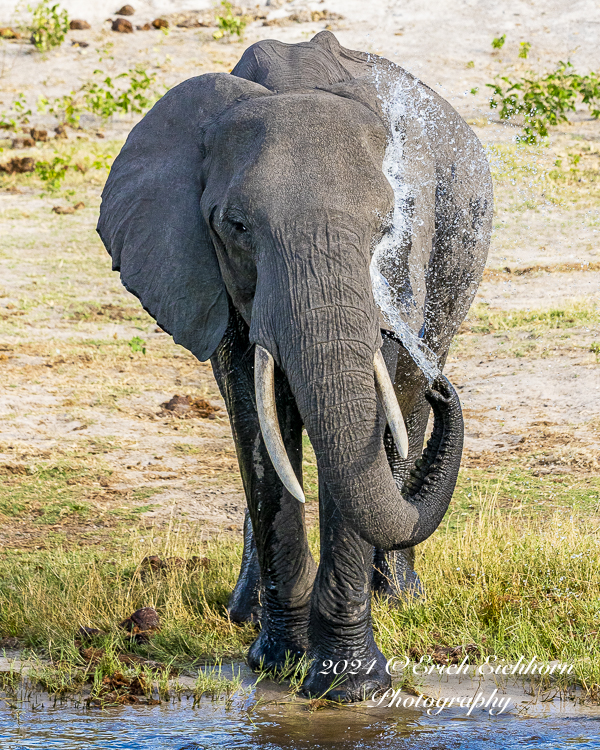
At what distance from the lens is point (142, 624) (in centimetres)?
471

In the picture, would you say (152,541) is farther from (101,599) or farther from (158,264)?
(158,264)

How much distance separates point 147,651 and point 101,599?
0.47 m

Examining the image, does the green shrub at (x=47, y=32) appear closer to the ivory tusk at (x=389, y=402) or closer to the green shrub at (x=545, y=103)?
the green shrub at (x=545, y=103)

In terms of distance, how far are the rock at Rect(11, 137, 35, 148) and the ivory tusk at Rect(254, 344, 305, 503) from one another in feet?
45.8

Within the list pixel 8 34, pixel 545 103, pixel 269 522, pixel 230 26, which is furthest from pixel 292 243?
pixel 8 34

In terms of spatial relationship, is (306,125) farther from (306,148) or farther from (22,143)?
(22,143)

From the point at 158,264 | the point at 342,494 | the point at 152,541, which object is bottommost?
the point at 152,541

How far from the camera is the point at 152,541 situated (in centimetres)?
588

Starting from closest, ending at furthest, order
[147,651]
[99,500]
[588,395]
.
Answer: [147,651]
[99,500]
[588,395]

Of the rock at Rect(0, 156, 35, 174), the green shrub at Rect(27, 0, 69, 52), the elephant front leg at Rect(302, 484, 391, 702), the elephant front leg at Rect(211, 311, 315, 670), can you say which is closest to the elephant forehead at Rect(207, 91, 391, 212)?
the elephant front leg at Rect(211, 311, 315, 670)

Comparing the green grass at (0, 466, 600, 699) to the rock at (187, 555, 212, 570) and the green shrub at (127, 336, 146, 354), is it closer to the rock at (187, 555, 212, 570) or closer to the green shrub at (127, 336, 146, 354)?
the rock at (187, 555, 212, 570)

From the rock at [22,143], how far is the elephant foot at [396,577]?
1281 cm

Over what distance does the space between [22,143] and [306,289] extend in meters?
14.1

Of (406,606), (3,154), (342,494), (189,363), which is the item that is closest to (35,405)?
(189,363)
